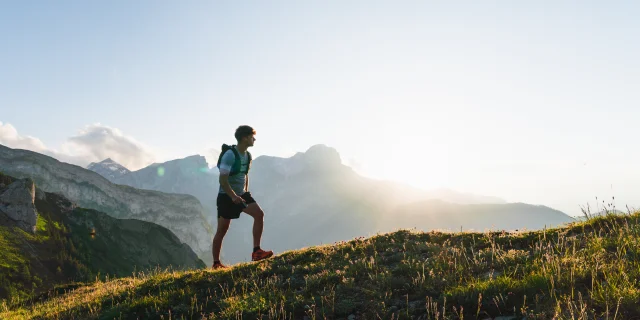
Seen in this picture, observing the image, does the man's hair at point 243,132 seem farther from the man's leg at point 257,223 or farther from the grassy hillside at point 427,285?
the grassy hillside at point 427,285

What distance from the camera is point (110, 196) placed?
6033 inches

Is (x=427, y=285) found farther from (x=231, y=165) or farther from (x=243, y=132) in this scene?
(x=243, y=132)

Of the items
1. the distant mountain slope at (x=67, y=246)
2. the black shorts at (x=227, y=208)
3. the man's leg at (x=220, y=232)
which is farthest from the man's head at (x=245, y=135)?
→ the distant mountain slope at (x=67, y=246)

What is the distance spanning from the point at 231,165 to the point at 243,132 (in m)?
0.98

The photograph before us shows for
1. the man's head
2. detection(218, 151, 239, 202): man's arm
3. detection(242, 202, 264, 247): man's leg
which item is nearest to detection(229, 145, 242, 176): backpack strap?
detection(218, 151, 239, 202): man's arm

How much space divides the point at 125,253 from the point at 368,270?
72903mm

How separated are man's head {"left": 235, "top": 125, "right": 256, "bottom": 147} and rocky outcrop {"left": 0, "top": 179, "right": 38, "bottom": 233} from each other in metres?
36.6

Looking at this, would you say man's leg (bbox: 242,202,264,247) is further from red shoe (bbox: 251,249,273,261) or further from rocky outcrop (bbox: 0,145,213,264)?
rocky outcrop (bbox: 0,145,213,264)

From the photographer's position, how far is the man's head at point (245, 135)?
366 inches

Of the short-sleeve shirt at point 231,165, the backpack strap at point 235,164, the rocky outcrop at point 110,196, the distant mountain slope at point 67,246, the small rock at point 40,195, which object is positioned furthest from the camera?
the rocky outcrop at point 110,196

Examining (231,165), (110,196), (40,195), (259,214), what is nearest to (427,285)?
(259,214)

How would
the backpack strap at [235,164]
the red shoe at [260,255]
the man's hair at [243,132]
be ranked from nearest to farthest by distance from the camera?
the backpack strap at [235,164]
the red shoe at [260,255]
the man's hair at [243,132]

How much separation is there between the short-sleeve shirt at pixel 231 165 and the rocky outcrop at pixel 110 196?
144m

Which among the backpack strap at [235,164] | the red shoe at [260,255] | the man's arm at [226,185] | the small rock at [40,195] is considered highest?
the small rock at [40,195]
